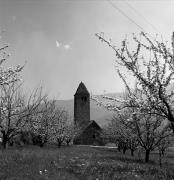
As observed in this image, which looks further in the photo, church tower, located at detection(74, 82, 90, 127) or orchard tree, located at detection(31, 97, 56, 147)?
church tower, located at detection(74, 82, 90, 127)

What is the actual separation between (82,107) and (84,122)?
4863 mm

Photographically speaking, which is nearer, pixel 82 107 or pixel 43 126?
pixel 43 126

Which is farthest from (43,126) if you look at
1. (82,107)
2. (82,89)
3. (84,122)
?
(82,89)

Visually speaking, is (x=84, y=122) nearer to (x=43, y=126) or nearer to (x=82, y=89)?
(x=82, y=89)

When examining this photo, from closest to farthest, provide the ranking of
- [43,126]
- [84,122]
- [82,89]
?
[43,126]
[84,122]
[82,89]

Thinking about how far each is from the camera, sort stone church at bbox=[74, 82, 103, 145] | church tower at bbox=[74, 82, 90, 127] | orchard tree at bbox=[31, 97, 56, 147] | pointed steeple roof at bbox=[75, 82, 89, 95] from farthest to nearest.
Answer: pointed steeple roof at bbox=[75, 82, 89, 95] < church tower at bbox=[74, 82, 90, 127] < stone church at bbox=[74, 82, 103, 145] < orchard tree at bbox=[31, 97, 56, 147]

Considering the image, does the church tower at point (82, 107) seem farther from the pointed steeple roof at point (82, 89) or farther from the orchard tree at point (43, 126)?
the orchard tree at point (43, 126)

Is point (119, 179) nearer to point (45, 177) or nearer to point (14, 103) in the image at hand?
point (45, 177)

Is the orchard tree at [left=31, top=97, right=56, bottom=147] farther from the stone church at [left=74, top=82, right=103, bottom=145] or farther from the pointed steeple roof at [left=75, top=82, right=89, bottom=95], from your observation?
the pointed steeple roof at [left=75, top=82, right=89, bottom=95]

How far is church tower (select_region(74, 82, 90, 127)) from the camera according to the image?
280 feet

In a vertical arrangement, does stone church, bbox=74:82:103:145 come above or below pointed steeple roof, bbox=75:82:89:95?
below

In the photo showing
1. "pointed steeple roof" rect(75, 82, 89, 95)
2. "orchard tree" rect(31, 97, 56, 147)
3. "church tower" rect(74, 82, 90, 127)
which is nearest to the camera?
"orchard tree" rect(31, 97, 56, 147)

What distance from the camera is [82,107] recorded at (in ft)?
284

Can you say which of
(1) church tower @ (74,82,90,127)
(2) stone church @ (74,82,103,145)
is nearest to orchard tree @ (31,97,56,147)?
(2) stone church @ (74,82,103,145)
